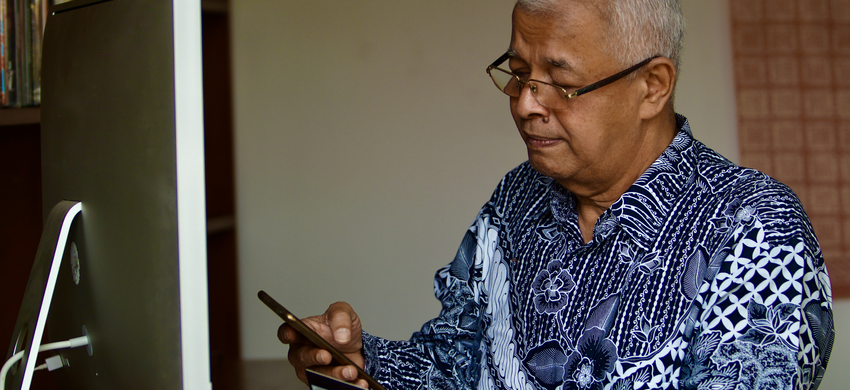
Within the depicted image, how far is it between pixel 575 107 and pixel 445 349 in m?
0.51

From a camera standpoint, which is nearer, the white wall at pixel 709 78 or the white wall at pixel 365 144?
the white wall at pixel 709 78

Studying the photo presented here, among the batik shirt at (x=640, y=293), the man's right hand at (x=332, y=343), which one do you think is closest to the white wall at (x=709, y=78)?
the batik shirt at (x=640, y=293)

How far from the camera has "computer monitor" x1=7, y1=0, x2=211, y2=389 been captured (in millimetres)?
599

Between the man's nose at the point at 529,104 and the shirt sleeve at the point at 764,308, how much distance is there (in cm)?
32

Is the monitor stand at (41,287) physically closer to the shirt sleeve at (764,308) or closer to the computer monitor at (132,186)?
the computer monitor at (132,186)

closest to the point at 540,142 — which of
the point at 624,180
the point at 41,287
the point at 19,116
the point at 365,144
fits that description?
the point at 624,180

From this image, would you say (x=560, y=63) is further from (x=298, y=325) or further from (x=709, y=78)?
(x=709, y=78)

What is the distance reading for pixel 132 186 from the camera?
0.65 metres

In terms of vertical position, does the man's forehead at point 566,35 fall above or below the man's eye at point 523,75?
above

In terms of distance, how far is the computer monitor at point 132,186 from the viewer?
1.96 feet

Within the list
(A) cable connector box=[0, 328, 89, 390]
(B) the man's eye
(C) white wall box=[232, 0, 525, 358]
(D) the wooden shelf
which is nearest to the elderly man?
(B) the man's eye

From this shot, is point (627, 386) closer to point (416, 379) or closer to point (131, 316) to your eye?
point (416, 379)

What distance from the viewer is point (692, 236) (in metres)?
0.91

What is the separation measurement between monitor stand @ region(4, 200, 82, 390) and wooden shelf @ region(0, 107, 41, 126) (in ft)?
2.37
